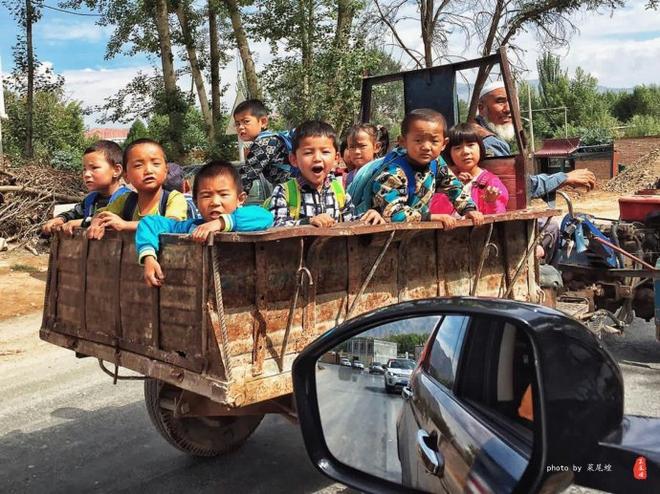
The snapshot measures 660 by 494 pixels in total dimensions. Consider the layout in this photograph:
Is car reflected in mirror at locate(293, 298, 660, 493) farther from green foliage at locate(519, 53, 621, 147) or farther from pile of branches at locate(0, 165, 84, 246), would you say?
green foliage at locate(519, 53, 621, 147)

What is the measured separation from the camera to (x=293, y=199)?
3625 millimetres

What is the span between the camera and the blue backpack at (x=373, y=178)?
3861 millimetres

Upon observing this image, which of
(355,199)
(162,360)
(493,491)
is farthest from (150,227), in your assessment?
(493,491)

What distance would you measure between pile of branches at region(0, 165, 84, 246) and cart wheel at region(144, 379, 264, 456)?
31.9ft

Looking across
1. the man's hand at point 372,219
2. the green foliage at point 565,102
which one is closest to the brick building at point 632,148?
the green foliage at point 565,102

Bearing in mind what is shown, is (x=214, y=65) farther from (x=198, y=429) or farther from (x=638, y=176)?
(x=198, y=429)

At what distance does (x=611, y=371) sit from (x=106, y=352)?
250 centimetres

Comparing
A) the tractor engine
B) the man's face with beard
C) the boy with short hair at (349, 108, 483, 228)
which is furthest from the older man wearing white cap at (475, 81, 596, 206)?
the tractor engine

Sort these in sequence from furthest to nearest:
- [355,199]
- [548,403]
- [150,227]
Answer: [355,199] → [150,227] → [548,403]

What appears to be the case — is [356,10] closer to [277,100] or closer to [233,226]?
Result: [277,100]

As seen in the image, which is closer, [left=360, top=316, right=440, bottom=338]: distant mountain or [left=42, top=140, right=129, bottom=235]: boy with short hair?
[left=360, top=316, right=440, bottom=338]: distant mountain

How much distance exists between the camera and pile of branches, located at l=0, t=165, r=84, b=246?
40.8ft

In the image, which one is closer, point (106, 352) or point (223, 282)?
point (223, 282)

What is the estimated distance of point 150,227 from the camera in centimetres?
287
